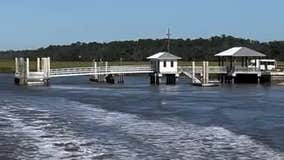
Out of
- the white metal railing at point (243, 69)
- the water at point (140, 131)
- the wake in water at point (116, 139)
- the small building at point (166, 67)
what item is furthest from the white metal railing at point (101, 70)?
the wake in water at point (116, 139)

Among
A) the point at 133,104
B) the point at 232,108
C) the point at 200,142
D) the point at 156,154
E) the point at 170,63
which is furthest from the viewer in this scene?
the point at 170,63

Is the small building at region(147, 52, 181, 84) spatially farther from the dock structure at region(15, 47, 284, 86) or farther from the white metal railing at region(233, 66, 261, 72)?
the white metal railing at region(233, 66, 261, 72)

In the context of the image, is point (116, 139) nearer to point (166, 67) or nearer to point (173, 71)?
point (173, 71)

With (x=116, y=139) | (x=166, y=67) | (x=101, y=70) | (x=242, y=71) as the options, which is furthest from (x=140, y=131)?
(x=242, y=71)

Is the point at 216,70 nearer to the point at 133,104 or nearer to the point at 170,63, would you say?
the point at 170,63

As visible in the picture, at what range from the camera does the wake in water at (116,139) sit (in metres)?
25.3

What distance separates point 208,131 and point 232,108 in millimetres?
18455

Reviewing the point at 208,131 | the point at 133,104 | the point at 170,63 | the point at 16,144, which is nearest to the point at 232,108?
the point at 133,104

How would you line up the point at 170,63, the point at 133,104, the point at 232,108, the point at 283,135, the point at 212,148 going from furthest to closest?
the point at 170,63 < the point at 133,104 < the point at 232,108 < the point at 283,135 < the point at 212,148

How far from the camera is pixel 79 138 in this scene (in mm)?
30297

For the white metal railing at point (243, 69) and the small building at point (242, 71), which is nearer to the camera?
the small building at point (242, 71)

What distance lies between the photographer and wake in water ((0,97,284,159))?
25312mm

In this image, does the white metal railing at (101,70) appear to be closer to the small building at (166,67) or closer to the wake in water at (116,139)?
the small building at (166,67)

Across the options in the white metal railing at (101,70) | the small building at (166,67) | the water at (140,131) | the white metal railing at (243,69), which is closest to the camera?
the water at (140,131)
